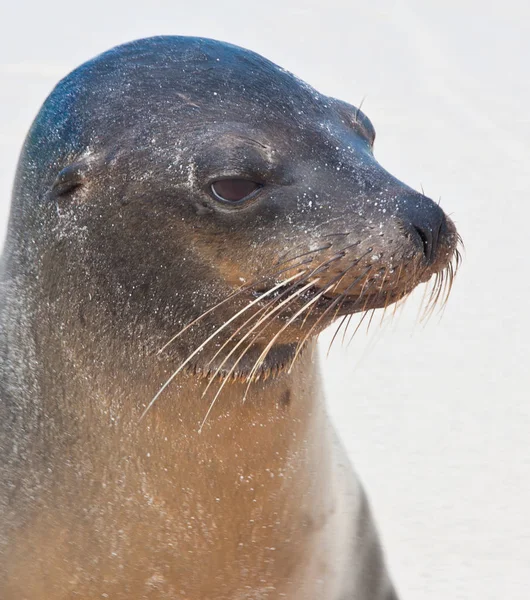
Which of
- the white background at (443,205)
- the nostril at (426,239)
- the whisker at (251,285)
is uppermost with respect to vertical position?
the white background at (443,205)

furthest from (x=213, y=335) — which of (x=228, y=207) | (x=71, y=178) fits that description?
(x=71, y=178)

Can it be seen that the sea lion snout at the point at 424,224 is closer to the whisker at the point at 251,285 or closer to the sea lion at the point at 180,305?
the sea lion at the point at 180,305

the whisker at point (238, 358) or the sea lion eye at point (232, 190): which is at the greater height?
the sea lion eye at point (232, 190)

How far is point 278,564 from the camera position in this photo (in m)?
2.82

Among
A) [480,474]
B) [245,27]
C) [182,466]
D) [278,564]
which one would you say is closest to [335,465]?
[278,564]

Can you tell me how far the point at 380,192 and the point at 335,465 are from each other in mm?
1033

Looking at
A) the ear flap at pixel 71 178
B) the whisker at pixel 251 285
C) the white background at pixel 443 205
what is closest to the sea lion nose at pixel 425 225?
the whisker at pixel 251 285

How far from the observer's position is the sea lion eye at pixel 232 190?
2.42 m

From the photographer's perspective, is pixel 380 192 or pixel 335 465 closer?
pixel 380 192

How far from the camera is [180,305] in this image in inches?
98.3

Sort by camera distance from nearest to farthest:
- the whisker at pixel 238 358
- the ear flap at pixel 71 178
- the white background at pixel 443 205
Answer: the whisker at pixel 238 358
the ear flap at pixel 71 178
the white background at pixel 443 205

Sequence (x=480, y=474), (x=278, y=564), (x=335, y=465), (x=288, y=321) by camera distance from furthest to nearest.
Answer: (x=480, y=474) → (x=335, y=465) → (x=278, y=564) → (x=288, y=321)

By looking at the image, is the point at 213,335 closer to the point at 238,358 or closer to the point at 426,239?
the point at 238,358

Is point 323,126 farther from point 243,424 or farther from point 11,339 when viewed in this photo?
point 11,339
